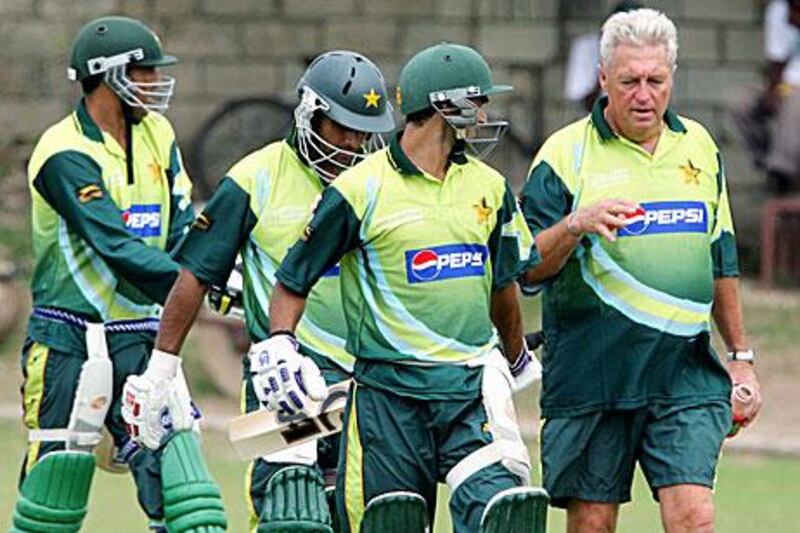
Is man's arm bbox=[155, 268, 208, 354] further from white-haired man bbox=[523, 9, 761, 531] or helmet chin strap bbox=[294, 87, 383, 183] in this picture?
white-haired man bbox=[523, 9, 761, 531]

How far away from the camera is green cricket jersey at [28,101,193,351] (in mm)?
9000

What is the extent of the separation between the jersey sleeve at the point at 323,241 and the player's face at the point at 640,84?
1026 millimetres

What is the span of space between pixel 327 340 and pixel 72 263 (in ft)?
3.80

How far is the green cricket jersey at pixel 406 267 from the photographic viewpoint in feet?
25.2

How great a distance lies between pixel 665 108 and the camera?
830cm

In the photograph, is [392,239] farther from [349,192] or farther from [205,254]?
[205,254]

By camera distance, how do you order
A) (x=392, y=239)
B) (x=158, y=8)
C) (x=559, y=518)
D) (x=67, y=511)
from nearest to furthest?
(x=392, y=239)
(x=67, y=511)
(x=559, y=518)
(x=158, y=8)

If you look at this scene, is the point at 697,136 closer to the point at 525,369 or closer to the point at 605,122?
the point at 605,122

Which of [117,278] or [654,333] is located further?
[117,278]

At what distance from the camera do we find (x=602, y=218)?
793 cm

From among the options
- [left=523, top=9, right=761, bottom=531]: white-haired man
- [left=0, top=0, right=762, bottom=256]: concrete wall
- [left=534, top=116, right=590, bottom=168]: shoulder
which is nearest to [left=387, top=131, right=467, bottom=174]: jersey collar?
[left=523, top=9, right=761, bottom=531]: white-haired man

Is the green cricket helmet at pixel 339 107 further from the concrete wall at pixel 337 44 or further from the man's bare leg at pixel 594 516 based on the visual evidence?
the concrete wall at pixel 337 44

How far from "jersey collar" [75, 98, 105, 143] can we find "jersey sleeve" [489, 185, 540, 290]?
182cm

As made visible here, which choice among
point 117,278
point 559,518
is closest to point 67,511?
point 117,278
